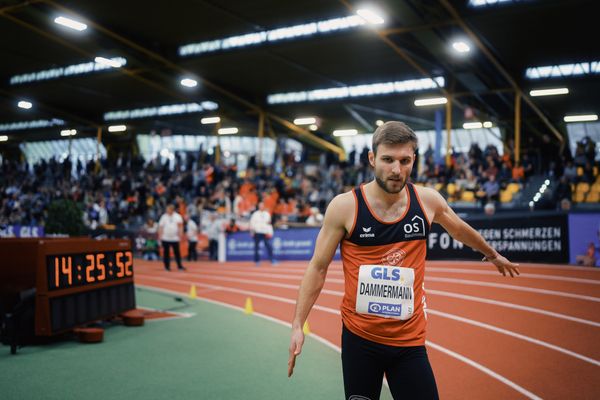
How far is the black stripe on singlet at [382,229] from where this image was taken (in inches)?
116

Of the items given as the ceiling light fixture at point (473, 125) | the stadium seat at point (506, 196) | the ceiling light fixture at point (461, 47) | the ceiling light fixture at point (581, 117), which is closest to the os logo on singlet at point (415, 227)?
the stadium seat at point (506, 196)

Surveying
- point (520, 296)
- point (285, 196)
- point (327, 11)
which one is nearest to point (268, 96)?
point (285, 196)

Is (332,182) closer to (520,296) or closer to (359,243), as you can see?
(520,296)

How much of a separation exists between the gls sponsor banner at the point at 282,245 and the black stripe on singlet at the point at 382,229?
1459 cm

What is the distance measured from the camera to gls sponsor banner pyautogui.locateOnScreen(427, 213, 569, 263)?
40.1ft

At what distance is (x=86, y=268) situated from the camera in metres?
8.05

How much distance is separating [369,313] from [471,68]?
21.4 meters

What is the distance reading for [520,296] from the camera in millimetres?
8883

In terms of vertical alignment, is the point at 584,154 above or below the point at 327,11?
below

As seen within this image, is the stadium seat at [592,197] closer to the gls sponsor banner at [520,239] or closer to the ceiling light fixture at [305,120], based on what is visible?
the gls sponsor banner at [520,239]

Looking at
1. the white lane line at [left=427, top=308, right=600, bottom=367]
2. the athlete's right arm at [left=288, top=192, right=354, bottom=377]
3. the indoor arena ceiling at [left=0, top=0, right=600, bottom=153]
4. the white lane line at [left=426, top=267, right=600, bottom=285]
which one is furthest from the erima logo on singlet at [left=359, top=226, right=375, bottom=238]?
the indoor arena ceiling at [left=0, top=0, right=600, bottom=153]

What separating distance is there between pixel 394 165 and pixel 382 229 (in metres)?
0.32

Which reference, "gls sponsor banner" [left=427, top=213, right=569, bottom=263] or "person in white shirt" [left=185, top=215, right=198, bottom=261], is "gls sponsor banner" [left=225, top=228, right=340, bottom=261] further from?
"gls sponsor banner" [left=427, top=213, right=569, bottom=263]

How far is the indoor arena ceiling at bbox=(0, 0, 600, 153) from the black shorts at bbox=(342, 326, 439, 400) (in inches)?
634
